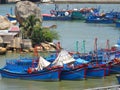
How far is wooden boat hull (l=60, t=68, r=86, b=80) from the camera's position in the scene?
3544cm

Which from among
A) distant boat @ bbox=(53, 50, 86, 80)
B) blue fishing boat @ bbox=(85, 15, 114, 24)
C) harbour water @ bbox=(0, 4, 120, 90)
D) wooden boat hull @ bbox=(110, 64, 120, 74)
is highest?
distant boat @ bbox=(53, 50, 86, 80)

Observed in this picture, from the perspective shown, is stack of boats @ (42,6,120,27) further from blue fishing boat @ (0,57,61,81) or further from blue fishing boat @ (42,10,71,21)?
blue fishing boat @ (0,57,61,81)

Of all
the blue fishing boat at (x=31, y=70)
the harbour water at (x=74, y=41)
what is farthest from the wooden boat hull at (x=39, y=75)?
the harbour water at (x=74, y=41)

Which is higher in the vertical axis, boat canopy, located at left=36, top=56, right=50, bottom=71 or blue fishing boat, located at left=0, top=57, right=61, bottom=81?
boat canopy, located at left=36, top=56, right=50, bottom=71

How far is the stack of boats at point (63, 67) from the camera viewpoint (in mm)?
35406

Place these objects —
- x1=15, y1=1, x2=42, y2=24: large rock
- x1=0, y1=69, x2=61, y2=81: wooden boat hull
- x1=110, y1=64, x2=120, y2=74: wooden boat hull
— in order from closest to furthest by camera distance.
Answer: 1. x1=0, y1=69, x2=61, y2=81: wooden boat hull
2. x1=110, y1=64, x2=120, y2=74: wooden boat hull
3. x1=15, y1=1, x2=42, y2=24: large rock

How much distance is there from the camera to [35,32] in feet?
159

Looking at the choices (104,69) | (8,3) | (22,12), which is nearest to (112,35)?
(22,12)

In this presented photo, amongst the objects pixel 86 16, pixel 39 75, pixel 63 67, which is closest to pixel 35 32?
pixel 39 75

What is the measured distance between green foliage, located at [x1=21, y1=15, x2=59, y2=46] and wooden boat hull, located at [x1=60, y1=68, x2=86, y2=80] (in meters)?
12.8

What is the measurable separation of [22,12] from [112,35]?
13.7 metres

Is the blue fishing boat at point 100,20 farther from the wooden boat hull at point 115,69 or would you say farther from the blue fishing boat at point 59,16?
the wooden boat hull at point 115,69

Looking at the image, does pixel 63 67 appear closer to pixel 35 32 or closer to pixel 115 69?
pixel 115 69

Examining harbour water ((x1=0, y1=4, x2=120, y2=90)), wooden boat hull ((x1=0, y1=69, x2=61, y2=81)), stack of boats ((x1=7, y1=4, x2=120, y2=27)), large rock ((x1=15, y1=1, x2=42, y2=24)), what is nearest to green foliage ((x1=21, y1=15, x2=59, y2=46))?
harbour water ((x1=0, y1=4, x2=120, y2=90))
